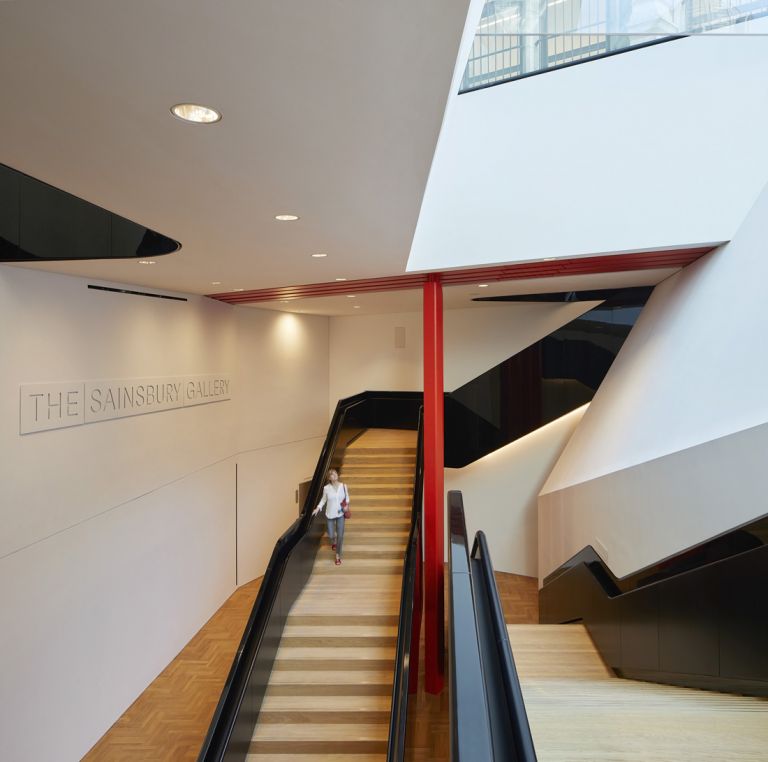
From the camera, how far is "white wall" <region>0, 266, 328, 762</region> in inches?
203

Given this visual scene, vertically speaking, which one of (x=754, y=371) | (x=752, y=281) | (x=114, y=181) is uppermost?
(x=114, y=181)

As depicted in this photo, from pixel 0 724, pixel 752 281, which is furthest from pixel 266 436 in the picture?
pixel 752 281

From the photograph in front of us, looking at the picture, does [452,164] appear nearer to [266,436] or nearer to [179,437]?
[179,437]

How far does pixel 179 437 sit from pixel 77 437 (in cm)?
222

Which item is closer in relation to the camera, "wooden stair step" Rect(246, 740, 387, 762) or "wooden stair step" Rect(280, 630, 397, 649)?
"wooden stair step" Rect(246, 740, 387, 762)

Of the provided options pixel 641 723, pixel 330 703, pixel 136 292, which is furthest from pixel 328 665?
pixel 136 292

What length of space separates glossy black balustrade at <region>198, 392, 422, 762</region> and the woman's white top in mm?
299

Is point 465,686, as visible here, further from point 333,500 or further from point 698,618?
point 333,500

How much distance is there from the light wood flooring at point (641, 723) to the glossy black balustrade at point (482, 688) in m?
0.59

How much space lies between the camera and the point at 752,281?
193 inches

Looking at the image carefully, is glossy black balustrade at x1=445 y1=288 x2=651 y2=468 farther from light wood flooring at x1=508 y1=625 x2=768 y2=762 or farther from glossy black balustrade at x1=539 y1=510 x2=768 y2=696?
light wood flooring at x1=508 y1=625 x2=768 y2=762

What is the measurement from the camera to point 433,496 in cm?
737

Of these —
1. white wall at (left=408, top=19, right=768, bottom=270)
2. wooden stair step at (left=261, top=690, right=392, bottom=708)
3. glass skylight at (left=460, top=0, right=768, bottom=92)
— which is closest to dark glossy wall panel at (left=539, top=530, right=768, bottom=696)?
wooden stair step at (left=261, top=690, right=392, bottom=708)

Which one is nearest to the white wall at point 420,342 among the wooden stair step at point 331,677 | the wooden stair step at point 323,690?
the wooden stair step at point 331,677
